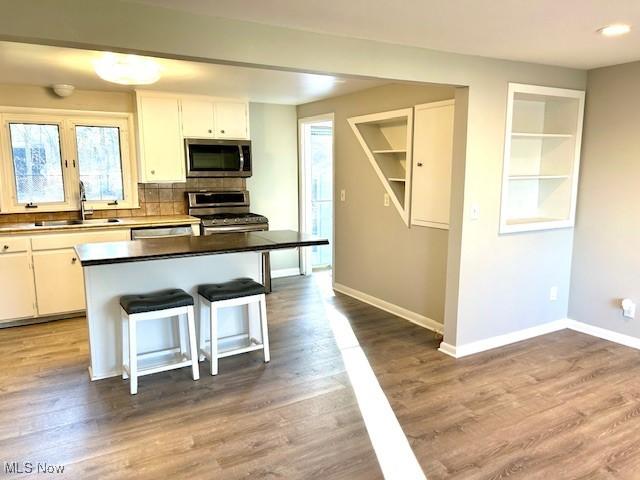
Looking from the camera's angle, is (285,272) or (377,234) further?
(285,272)

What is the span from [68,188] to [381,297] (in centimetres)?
346

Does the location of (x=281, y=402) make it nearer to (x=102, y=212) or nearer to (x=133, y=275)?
(x=133, y=275)

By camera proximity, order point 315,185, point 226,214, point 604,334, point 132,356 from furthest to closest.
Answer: point 315,185, point 226,214, point 604,334, point 132,356

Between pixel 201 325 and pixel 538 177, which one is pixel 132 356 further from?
pixel 538 177

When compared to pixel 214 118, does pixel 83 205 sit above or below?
below

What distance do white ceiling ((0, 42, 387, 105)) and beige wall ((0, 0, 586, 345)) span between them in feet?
1.78

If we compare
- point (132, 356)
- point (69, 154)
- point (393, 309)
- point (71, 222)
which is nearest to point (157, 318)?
point (132, 356)

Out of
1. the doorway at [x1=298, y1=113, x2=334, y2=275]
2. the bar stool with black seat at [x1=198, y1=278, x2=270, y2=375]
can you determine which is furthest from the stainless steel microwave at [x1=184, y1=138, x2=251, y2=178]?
the bar stool with black seat at [x1=198, y1=278, x2=270, y2=375]

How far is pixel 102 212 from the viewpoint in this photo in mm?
4910

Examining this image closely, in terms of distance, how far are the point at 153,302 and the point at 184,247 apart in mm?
432

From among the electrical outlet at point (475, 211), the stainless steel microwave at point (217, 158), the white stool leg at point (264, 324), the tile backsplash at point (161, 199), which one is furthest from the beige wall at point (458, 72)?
the tile backsplash at point (161, 199)

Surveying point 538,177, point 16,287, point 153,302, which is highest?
point 538,177

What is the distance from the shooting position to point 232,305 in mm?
3219

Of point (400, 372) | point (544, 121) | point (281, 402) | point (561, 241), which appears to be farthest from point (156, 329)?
point (544, 121)
